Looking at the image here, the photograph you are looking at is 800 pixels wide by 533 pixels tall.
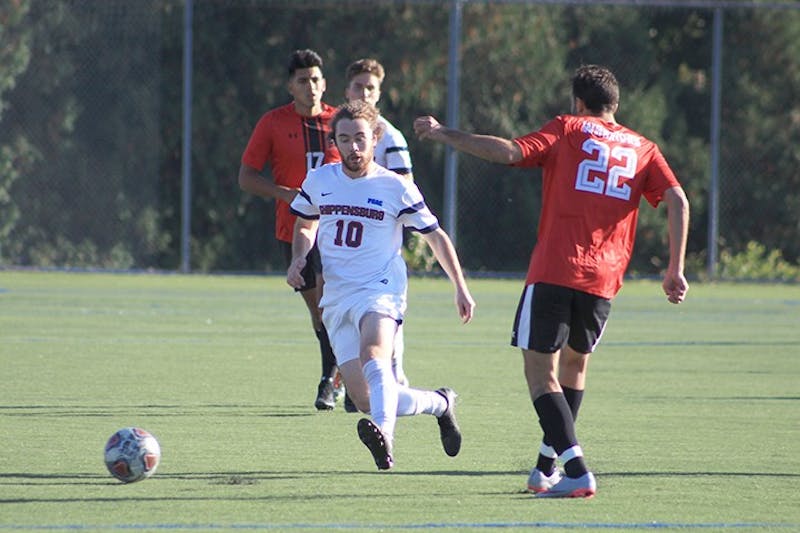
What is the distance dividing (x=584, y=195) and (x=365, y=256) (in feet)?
3.86

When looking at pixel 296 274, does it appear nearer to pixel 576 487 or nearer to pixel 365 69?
pixel 576 487

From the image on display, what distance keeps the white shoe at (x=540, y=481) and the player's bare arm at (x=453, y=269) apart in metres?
0.77

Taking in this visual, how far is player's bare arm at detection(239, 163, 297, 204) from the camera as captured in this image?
31.4 ft

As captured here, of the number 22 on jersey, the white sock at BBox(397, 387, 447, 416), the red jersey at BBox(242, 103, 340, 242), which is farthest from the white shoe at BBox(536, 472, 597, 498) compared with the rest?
the red jersey at BBox(242, 103, 340, 242)

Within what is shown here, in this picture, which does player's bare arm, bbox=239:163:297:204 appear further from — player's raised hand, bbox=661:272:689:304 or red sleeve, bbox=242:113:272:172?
player's raised hand, bbox=661:272:689:304

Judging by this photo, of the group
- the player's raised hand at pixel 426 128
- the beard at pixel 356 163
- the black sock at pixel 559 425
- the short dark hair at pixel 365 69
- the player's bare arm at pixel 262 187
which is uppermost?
the short dark hair at pixel 365 69

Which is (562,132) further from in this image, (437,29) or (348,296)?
(437,29)

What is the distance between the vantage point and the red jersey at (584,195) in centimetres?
652

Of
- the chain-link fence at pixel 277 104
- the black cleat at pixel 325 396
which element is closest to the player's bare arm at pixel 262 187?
the black cleat at pixel 325 396

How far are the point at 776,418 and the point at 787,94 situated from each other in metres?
14.1

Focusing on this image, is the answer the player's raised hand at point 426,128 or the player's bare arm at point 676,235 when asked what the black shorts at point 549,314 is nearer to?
the player's bare arm at point 676,235

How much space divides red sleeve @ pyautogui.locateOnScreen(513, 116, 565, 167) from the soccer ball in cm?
192

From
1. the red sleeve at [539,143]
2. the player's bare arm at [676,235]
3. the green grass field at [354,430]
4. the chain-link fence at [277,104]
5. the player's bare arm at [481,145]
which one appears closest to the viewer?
the green grass field at [354,430]

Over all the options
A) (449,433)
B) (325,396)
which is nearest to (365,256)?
(449,433)
